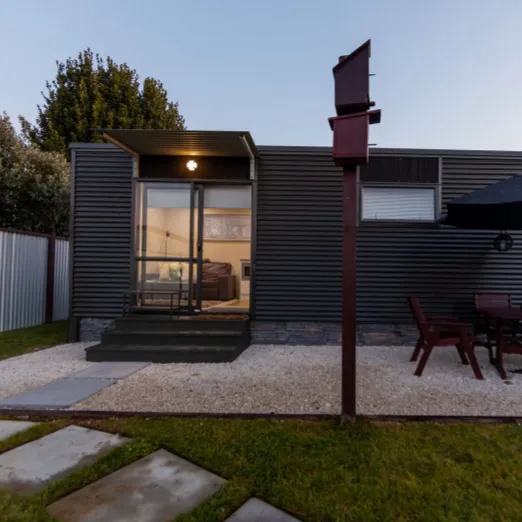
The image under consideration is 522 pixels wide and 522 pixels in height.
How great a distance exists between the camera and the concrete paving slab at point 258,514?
1.50m

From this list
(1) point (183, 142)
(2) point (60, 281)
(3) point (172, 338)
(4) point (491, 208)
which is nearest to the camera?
(4) point (491, 208)

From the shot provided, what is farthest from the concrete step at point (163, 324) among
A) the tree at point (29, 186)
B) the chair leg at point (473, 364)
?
the tree at point (29, 186)

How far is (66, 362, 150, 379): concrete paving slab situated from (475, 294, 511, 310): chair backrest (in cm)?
446

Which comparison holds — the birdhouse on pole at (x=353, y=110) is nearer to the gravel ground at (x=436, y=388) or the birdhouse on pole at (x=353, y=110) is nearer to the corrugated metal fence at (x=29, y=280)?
the gravel ground at (x=436, y=388)

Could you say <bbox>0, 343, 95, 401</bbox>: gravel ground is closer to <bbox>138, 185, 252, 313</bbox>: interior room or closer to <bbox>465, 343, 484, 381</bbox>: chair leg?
<bbox>138, 185, 252, 313</bbox>: interior room

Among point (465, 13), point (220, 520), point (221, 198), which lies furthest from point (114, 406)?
point (465, 13)

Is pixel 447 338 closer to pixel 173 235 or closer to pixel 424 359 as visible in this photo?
pixel 424 359

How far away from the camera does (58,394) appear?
10.1ft

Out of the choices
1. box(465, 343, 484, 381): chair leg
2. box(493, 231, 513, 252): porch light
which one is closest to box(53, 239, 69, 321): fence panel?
box(465, 343, 484, 381): chair leg

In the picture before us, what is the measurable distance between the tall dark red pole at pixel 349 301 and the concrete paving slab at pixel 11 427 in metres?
2.22

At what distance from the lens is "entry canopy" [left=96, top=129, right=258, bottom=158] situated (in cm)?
451

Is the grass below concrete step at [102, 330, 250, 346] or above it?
below

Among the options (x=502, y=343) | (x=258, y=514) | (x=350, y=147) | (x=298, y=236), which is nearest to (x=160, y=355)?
(x=298, y=236)

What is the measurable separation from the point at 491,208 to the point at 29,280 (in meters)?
7.87
